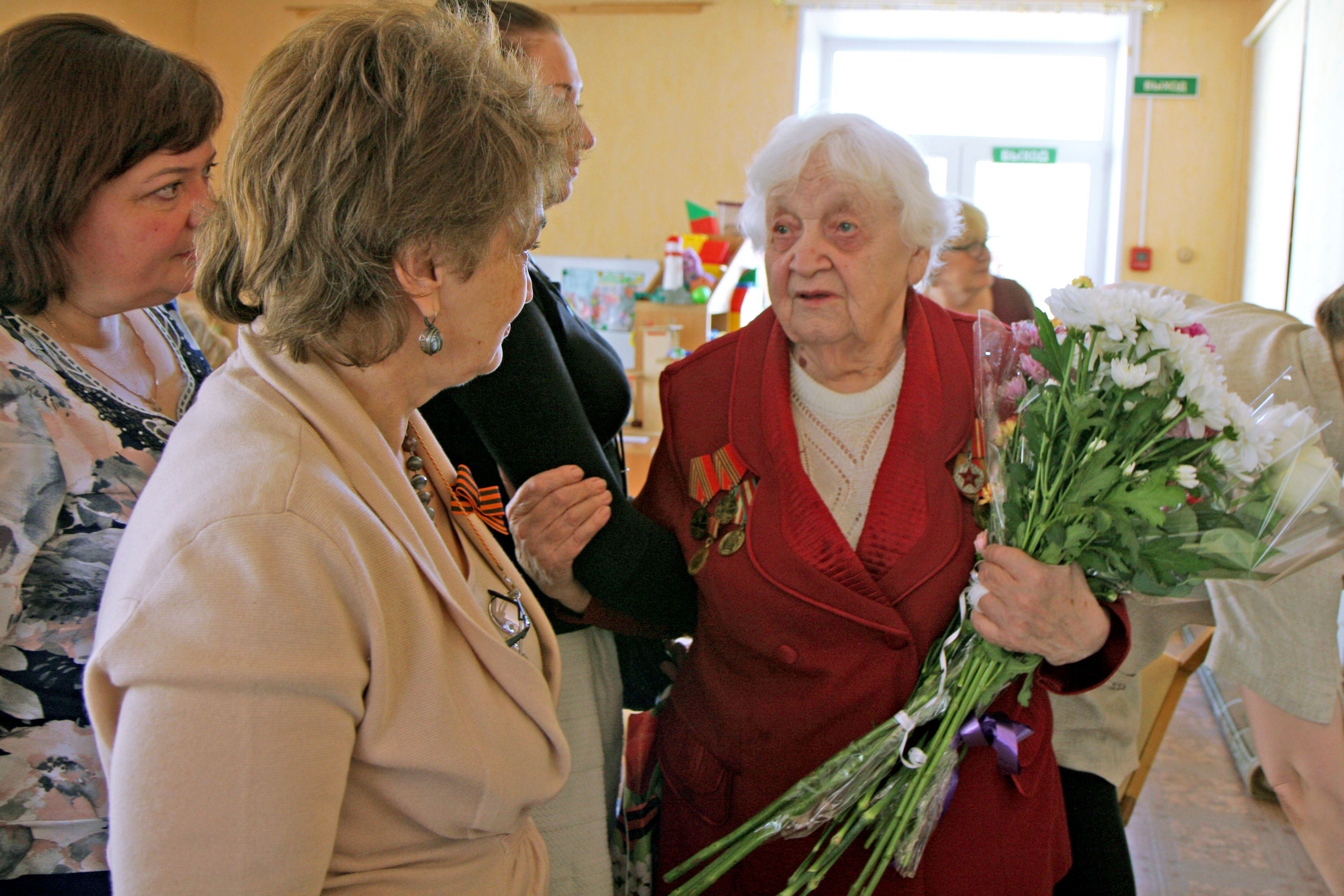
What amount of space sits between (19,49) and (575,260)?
6.24 meters

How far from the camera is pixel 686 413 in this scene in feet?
5.59

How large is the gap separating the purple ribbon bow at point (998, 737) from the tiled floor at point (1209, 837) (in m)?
1.66

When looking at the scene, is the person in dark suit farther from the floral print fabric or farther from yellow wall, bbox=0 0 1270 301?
yellow wall, bbox=0 0 1270 301

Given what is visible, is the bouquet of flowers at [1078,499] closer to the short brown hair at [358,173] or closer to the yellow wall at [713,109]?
the short brown hair at [358,173]

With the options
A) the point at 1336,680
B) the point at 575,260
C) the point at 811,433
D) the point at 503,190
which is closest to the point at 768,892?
the point at 811,433

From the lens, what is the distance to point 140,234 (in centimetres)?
125

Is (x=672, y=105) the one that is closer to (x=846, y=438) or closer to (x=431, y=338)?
(x=846, y=438)

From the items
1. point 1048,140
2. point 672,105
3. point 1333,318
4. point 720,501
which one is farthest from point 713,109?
point 720,501

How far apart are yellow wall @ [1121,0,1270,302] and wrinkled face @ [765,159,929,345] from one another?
577cm

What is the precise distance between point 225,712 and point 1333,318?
1.85 m

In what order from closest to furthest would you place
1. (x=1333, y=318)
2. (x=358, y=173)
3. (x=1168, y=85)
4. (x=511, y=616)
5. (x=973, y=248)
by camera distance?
(x=358, y=173), (x=511, y=616), (x=1333, y=318), (x=973, y=248), (x=1168, y=85)

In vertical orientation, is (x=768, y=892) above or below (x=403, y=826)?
below

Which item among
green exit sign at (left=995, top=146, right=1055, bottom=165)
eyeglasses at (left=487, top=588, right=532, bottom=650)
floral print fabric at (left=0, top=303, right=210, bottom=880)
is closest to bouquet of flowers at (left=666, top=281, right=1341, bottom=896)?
eyeglasses at (left=487, top=588, right=532, bottom=650)

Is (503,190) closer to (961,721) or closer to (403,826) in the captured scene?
(403,826)
